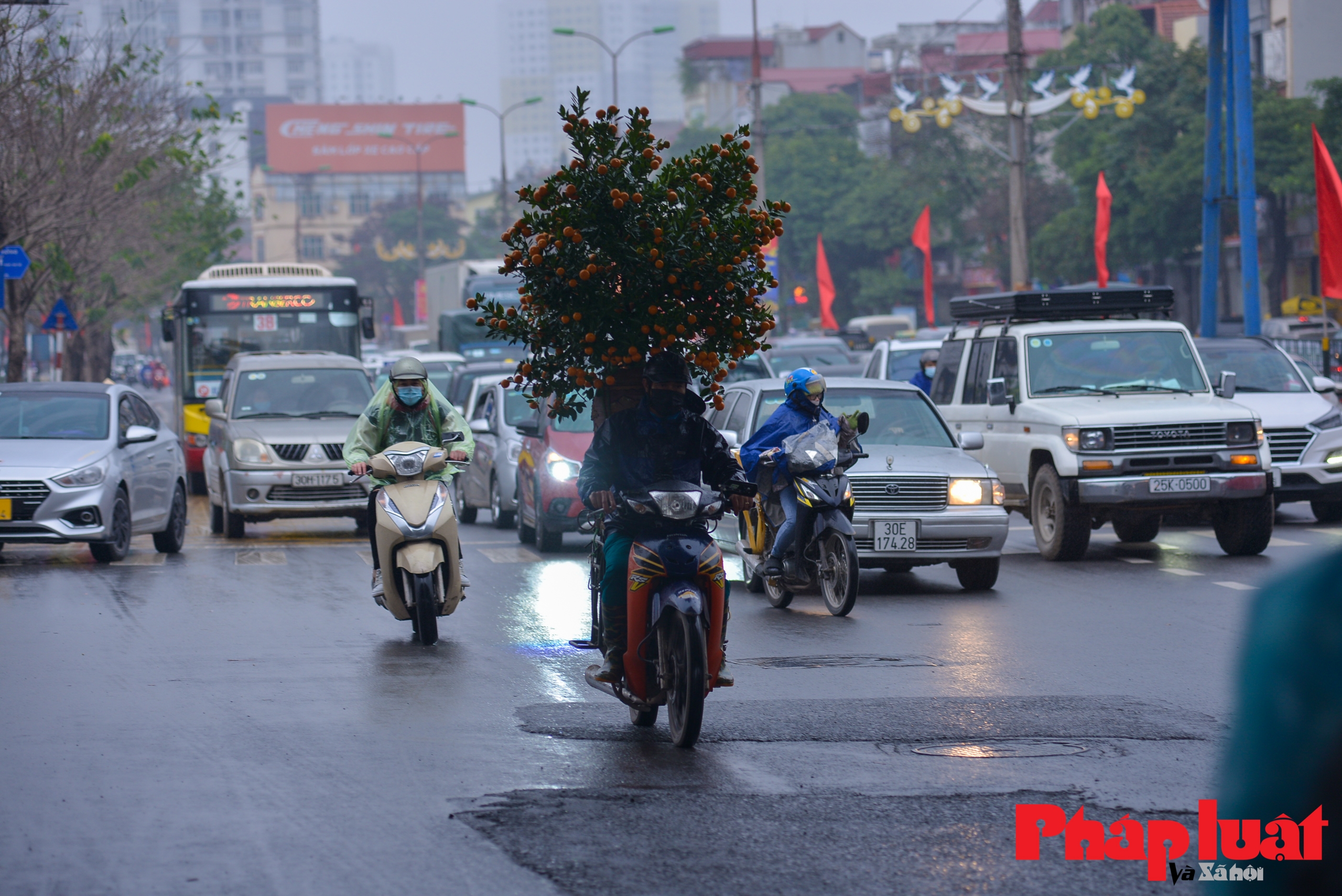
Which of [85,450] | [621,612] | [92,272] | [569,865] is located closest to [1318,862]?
[569,865]

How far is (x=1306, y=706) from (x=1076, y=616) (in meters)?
9.73

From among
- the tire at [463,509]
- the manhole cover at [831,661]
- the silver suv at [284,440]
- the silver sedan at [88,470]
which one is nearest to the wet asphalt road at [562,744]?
the manhole cover at [831,661]

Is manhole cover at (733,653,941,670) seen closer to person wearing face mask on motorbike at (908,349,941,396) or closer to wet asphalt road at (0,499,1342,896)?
wet asphalt road at (0,499,1342,896)

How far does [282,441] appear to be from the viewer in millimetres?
17859

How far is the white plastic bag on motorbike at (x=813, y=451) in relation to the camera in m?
11.1

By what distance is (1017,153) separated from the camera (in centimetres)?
2980

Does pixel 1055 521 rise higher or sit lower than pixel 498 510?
higher

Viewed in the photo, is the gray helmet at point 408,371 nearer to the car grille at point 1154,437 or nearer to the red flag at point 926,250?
the car grille at point 1154,437

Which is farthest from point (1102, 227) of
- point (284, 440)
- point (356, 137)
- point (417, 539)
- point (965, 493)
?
point (356, 137)

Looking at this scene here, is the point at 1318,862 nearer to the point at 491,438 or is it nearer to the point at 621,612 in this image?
A: the point at 621,612

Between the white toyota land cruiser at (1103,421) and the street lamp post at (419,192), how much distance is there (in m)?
55.0

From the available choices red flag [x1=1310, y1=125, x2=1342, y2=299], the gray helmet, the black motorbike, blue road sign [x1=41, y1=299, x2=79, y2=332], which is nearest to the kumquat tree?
the gray helmet

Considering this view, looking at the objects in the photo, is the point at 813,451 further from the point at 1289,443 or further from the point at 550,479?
the point at 1289,443

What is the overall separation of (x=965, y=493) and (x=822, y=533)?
1.61 m
